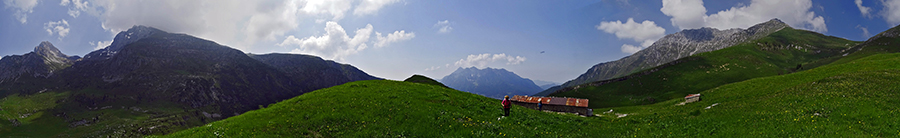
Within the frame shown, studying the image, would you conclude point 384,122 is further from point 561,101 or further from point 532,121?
point 561,101

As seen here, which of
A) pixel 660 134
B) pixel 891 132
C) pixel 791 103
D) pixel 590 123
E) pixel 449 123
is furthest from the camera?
pixel 791 103

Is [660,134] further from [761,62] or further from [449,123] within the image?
[761,62]

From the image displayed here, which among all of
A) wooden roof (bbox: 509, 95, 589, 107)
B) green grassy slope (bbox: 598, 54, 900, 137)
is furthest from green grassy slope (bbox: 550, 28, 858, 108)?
green grassy slope (bbox: 598, 54, 900, 137)

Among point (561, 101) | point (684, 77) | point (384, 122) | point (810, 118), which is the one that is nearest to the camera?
point (810, 118)

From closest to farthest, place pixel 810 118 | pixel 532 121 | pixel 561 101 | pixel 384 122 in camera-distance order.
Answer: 1. pixel 810 118
2. pixel 384 122
3. pixel 532 121
4. pixel 561 101

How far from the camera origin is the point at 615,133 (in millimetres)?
24781

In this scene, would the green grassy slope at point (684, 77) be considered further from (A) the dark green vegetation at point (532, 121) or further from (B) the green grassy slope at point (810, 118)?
(A) the dark green vegetation at point (532, 121)

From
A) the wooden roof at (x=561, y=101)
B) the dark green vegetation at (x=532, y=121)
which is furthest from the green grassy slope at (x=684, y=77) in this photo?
the dark green vegetation at (x=532, y=121)

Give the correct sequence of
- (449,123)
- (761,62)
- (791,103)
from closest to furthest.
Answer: (449,123), (791,103), (761,62)

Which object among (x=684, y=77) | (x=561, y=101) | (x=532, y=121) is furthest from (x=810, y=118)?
(x=684, y=77)

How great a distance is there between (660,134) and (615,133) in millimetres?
2891

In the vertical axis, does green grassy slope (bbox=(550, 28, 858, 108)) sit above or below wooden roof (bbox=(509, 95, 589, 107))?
above

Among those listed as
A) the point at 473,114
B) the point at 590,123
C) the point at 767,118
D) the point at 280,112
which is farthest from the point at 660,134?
the point at 280,112

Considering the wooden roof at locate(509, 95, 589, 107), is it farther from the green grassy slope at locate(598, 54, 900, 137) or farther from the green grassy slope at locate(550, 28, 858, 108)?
the green grassy slope at locate(550, 28, 858, 108)
